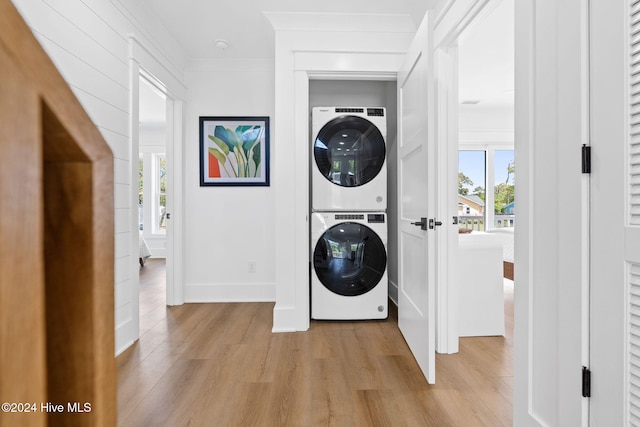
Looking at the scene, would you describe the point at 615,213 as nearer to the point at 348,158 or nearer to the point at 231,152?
the point at 348,158

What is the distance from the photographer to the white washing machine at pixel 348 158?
A: 9.27 feet

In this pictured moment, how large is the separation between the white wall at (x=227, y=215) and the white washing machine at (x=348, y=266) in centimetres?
75

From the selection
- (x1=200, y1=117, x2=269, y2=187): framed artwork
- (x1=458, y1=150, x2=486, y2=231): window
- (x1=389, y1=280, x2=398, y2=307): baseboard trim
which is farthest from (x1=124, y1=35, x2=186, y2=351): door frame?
(x1=458, y1=150, x2=486, y2=231): window

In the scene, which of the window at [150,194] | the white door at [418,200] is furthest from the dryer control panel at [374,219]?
the window at [150,194]

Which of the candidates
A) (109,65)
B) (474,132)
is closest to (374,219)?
(109,65)

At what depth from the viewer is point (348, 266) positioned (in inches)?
111

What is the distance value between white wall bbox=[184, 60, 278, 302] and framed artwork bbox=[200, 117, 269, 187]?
0.23ft

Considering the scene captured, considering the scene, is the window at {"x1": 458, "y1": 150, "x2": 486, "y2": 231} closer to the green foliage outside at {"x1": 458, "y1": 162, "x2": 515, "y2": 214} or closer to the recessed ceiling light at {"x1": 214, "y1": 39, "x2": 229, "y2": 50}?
the green foliage outside at {"x1": 458, "y1": 162, "x2": 515, "y2": 214}

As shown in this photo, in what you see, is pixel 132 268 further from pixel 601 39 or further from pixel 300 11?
pixel 601 39

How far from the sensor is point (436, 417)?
1532 millimetres

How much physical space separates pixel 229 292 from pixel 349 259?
4.50 ft

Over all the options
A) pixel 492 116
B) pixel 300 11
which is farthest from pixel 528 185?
pixel 492 116

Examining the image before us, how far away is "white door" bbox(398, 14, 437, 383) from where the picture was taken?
1.81 metres

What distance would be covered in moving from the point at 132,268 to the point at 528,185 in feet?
8.23
